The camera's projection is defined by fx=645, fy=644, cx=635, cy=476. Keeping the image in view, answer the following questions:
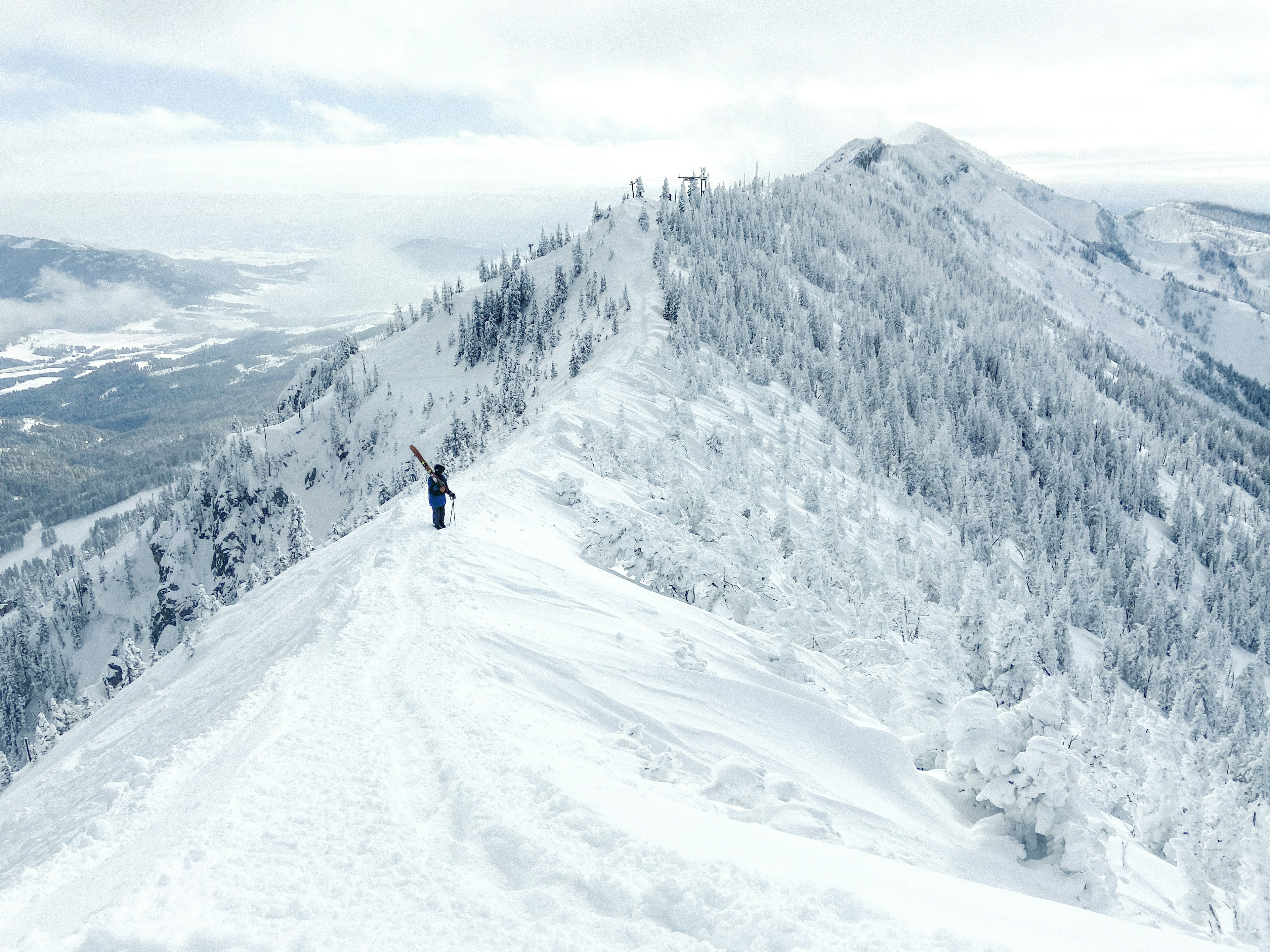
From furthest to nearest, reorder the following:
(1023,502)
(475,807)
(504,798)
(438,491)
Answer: (1023,502) < (438,491) < (504,798) < (475,807)

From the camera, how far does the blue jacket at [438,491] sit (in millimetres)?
17516

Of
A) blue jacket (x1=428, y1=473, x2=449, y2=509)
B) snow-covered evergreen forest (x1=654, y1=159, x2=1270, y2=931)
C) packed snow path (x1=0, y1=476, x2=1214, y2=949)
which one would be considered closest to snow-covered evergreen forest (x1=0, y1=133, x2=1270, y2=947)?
snow-covered evergreen forest (x1=654, y1=159, x2=1270, y2=931)

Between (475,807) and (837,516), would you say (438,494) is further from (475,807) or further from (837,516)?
(837,516)

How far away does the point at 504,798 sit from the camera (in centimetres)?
690

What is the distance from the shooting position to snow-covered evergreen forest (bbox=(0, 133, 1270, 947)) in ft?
42.8

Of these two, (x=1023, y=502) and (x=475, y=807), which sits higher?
(x=475, y=807)

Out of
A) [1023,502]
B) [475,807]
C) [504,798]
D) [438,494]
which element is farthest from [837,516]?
[1023,502]

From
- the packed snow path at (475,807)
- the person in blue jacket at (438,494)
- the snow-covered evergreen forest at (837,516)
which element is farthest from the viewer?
the person in blue jacket at (438,494)

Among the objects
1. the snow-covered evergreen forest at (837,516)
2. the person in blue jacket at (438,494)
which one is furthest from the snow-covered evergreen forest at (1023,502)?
the person in blue jacket at (438,494)

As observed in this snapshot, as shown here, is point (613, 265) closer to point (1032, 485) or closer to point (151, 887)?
point (1032, 485)

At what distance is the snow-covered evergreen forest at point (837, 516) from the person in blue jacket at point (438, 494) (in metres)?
0.84

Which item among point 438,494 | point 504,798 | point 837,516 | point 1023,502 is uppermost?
point 438,494

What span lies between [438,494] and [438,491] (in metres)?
0.07

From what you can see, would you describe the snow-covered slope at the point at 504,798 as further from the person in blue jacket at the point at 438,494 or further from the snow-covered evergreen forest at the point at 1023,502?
the snow-covered evergreen forest at the point at 1023,502
